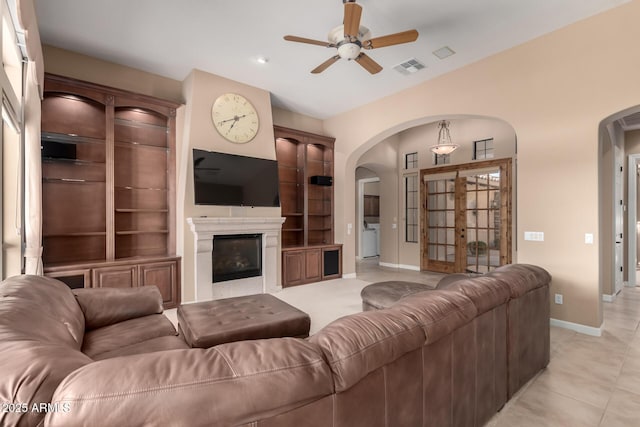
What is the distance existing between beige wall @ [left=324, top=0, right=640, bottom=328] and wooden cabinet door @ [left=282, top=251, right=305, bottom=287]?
Answer: 3.54 metres

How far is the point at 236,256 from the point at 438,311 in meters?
4.03

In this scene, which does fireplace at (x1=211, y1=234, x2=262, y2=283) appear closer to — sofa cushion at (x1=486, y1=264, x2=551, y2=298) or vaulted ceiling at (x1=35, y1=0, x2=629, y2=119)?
vaulted ceiling at (x1=35, y1=0, x2=629, y2=119)

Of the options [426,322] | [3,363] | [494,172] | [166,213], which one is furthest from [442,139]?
[3,363]

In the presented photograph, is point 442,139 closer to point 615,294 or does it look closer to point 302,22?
point 615,294

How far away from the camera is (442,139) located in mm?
6824

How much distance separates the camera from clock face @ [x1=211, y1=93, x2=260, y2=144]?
4.75 metres

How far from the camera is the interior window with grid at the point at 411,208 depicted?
7549 mm

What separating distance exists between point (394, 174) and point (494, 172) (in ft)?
7.79

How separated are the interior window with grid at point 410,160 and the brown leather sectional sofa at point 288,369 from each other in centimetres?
574

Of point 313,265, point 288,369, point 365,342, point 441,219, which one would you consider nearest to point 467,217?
point 441,219

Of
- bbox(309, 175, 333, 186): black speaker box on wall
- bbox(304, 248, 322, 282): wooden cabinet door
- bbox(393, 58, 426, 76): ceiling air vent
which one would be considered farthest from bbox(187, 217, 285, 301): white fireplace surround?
bbox(393, 58, 426, 76): ceiling air vent

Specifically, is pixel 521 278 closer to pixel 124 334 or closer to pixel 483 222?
pixel 124 334

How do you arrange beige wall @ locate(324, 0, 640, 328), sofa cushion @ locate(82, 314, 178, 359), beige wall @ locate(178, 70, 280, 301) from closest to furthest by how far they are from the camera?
sofa cushion @ locate(82, 314, 178, 359)
beige wall @ locate(324, 0, 640, 328)
beige wall @ locate(178, 70, 280, 301)

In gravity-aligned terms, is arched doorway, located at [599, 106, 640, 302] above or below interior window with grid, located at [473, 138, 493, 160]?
below
